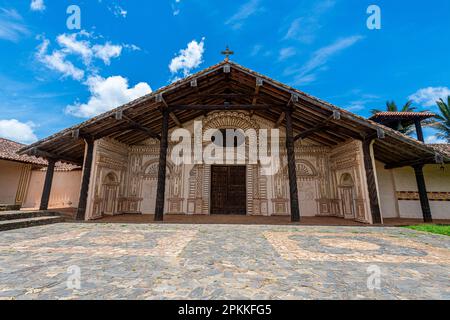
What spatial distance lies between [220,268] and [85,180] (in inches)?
306

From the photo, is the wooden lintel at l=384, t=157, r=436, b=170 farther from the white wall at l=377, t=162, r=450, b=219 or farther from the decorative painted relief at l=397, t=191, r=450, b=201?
the decorative painted relief at l=397, t=191, r=450, b=201

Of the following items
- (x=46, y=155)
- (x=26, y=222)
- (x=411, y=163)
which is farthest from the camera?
(x=411, y=163)

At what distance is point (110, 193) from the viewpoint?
986cm

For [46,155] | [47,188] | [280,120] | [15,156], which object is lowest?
[47,188]

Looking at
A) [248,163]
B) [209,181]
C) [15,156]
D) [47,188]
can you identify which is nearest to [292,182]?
[248,163]

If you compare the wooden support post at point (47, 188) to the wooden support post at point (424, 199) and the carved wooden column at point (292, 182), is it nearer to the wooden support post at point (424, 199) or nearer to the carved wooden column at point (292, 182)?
the carved wooden column at point (292, 182)

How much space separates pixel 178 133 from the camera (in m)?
11.3

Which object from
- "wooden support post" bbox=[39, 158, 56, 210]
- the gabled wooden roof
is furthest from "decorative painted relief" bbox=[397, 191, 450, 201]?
"wooden support post" bbox=[39, 158, 56, 210]

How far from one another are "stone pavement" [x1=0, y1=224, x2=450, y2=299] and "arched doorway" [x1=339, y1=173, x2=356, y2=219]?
169 inches

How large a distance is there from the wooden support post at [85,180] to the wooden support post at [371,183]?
37.3ft

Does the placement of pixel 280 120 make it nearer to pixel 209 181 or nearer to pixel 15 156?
pixel 209 181

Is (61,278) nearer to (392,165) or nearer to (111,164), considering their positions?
(111,164)

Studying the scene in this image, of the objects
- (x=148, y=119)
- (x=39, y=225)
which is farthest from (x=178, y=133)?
(x=39, y=225)
